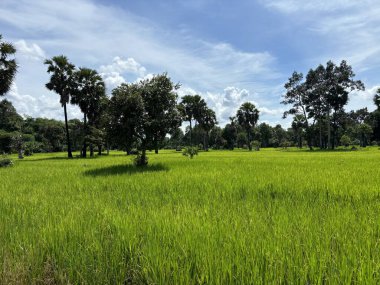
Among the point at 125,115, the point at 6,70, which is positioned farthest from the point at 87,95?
the point at 125,115

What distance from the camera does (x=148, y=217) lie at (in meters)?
5.05

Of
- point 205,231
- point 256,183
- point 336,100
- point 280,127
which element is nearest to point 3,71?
point 256,183

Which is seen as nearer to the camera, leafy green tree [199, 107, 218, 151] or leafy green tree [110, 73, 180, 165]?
leafy green tree [110, 73, 180, 165]

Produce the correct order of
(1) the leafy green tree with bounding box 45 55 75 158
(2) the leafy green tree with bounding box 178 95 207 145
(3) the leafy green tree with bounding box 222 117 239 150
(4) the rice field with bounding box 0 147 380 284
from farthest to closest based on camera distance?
(3) the leafy green tree with bounding box 222 117 239 150
(2) the leafy green tree with bounding box 178 95 207 145
(1) the leafy green tree with bounding box 45 55 75 158
(4) the rice field with bounding box 0 147 380 284

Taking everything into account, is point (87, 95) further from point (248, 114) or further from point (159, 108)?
point (248, 114)

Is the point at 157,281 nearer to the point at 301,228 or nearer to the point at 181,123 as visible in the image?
the point at 301,228

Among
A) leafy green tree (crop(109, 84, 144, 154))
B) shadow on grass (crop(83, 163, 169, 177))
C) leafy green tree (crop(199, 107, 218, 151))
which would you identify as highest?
leafy green tree (crop(199, 107, 218, 151))

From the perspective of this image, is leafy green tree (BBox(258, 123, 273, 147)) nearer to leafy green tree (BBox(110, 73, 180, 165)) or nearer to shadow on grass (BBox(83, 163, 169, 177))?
leafy green tree (BBox(110, 73, 180, 165))

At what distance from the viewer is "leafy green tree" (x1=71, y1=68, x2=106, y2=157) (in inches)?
1720

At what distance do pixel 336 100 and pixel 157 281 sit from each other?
224ft

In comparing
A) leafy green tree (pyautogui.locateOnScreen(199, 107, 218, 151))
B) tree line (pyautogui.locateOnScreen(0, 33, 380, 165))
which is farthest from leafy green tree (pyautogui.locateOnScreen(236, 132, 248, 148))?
leafy green tree (pyautogui.locateOnScreen(199, 107, 218, 151))

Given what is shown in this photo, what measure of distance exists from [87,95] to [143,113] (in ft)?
103

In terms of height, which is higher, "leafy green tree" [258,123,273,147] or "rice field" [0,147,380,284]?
"leafy green tree" [258,123,273,147]

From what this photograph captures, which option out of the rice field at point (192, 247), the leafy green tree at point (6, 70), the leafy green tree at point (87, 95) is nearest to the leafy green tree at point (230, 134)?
the leafy green tree at point (87, 95)
